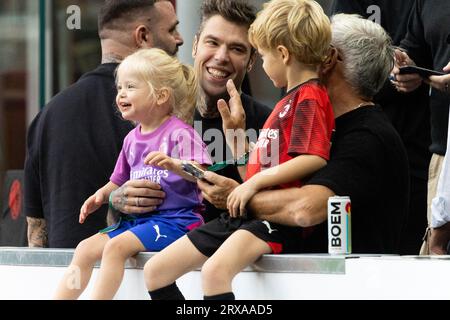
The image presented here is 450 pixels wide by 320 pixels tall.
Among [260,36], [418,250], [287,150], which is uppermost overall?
[260,36]

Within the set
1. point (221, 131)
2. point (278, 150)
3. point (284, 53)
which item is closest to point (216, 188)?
point (278, 150)

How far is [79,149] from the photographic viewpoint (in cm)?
629

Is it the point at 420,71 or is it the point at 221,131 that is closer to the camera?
the point at 420,71

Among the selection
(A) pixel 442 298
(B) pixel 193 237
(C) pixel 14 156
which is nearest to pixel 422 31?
(B) pixel 193 237

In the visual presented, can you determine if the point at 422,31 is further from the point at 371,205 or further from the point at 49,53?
the point at 49,53

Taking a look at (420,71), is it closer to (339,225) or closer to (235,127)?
(235,127)

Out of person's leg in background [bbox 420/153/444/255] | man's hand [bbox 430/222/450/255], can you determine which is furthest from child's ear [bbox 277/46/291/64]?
person's leg in background [bbox 420/153/444/255]

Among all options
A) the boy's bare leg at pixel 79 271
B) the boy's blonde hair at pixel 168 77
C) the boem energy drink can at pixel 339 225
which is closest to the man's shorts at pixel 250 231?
the boem energy drink can at pixel 339 225

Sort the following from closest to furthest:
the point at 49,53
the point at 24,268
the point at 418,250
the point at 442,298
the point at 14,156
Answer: the point at 442,298 → the point at 24,268 → the point at 418,250 → the point at 49,53 → the point at 14,156

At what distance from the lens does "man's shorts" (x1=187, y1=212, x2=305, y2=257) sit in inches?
195

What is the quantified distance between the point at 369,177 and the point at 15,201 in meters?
4.34

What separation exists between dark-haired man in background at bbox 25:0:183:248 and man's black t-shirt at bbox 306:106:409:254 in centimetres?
146

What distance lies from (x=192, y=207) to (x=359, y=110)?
81 cm

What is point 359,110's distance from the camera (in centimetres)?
525
